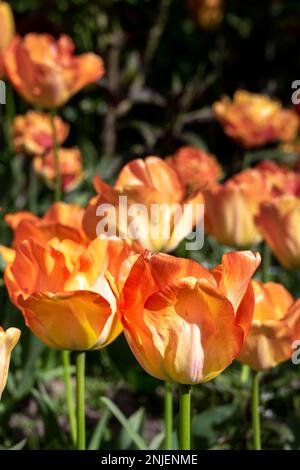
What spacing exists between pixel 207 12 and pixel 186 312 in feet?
7.00

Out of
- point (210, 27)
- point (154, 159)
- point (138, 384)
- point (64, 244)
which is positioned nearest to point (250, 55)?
point (210, 27)

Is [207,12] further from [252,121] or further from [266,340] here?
[266,340]

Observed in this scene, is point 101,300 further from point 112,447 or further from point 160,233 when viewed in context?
point 112,447

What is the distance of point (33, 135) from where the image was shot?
6.32 ft

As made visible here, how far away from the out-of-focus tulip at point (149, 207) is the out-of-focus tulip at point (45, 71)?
1.81 feet

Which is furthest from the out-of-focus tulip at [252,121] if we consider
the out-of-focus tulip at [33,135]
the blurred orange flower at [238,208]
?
the blurred orange flower at [238,208]

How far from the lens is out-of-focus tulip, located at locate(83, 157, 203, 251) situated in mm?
967

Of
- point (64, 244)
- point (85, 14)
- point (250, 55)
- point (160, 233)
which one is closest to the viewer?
point (64, 244)

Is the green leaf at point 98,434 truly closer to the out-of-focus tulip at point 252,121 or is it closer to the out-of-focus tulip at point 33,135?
the out-of-focus tulip at point 33,135

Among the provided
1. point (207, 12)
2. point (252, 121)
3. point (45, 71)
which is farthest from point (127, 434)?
point (207, 12)

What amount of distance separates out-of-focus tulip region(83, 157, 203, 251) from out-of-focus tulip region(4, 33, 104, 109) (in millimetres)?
551

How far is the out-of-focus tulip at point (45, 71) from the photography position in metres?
1.53
